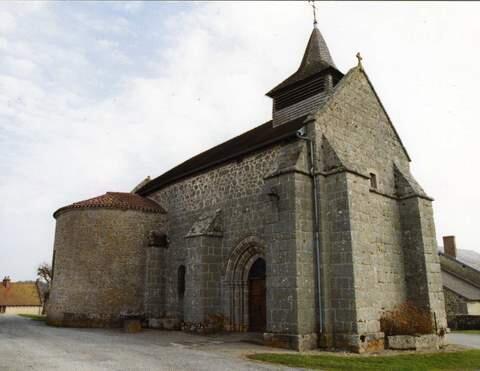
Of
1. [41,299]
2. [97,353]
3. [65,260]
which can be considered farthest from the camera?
[41,299]

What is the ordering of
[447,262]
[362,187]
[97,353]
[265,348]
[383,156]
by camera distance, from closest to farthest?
[97,353] < [265,348] < [362,187] < [383,156] < [447,262]

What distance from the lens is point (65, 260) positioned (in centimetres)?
1770

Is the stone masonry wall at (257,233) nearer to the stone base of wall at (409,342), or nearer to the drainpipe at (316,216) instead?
the drainpipe at (316,216)

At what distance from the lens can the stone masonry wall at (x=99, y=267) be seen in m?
16.8

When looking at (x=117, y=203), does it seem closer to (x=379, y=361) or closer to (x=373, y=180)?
(x=373, y=180)

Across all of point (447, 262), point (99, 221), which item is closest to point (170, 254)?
point (99, 221)

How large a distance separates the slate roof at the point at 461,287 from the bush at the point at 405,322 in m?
15.2

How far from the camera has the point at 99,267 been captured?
56.2ft

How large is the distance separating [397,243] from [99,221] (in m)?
12.3

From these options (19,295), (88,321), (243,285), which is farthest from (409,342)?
(19,295)

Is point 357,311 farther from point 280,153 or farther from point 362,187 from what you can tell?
point 280,153

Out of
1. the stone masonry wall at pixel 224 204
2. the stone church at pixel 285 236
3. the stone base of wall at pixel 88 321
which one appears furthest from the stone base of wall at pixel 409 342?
the stone base of wall at pixel 88 321

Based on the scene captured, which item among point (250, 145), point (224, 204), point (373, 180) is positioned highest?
point (250, 145)

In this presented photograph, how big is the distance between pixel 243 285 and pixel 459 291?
18.4 meters
